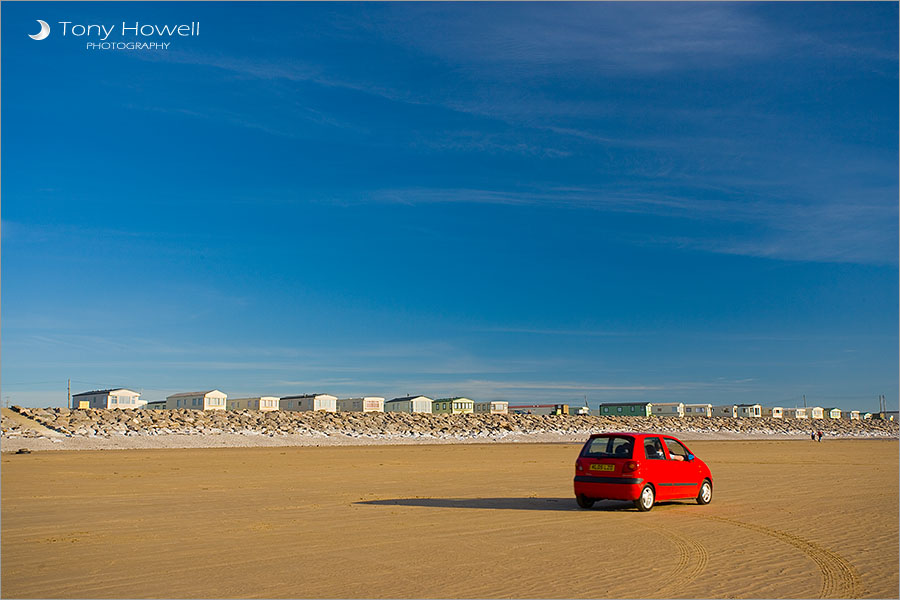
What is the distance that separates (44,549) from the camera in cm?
1184

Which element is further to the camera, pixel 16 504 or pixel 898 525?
pixel 16 504

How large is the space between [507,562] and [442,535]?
2.81m

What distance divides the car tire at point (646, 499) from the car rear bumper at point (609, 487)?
23cm

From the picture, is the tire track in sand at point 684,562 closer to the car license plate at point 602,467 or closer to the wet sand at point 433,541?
the wet sand at point 433,541

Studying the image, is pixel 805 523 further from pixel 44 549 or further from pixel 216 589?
pixel 44 549

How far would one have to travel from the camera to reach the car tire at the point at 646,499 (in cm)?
1652

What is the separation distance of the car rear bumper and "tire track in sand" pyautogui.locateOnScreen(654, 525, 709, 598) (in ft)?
8.16

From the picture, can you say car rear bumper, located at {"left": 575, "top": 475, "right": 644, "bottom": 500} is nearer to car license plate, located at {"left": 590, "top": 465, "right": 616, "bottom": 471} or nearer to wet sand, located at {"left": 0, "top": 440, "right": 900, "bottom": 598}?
car license plate, located at {"left": 590, "top": 465, "right": 616, "bottom": 471}

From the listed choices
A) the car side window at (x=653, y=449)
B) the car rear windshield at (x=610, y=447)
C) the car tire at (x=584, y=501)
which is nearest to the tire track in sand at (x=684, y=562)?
the car rear windshield at (x=610, y=447)

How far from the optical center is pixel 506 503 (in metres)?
18.6

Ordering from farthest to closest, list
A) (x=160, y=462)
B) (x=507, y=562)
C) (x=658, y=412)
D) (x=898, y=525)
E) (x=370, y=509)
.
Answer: (x=658, y=412) → (x=160, y=462) → (x=370, y=509) → (x=898, y=525) → (x=507, y=562)

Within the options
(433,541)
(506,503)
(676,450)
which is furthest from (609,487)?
(433,541)

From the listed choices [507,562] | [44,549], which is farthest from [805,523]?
[44,549]

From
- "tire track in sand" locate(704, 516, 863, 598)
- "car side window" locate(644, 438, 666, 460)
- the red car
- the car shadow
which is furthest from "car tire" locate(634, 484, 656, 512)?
"tire track in sand" locate(704, 516, 863, 598)
